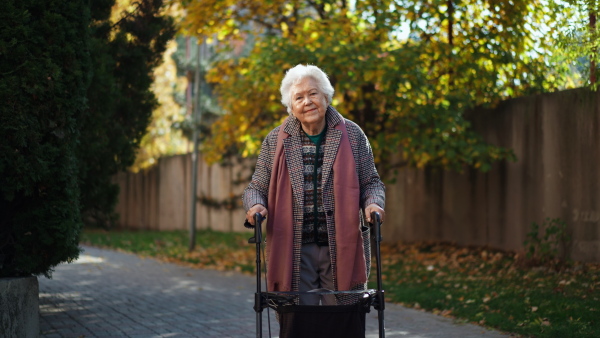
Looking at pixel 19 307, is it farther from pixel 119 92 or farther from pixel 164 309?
pixel 119 92

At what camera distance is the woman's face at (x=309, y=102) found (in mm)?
4555

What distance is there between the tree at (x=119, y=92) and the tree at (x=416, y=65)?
2.85 m

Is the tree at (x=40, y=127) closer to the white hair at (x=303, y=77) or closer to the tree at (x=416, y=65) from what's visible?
the white hair at (x=303, y=77)

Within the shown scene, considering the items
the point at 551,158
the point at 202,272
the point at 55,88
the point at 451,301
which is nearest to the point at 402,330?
the point at 451,301

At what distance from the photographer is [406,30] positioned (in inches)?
482

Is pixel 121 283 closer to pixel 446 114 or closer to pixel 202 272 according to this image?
pixel 202 272

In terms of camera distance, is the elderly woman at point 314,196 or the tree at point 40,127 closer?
the elderly woman at point 314,196

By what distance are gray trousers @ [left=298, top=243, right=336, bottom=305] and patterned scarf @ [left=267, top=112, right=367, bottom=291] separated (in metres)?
0.12

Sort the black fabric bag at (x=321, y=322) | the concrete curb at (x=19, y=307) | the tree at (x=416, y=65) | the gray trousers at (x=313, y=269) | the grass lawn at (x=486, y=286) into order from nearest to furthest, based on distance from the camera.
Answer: the black fabric bag at (x=321, y=322)
the gray trousers at (x=313, y=269)
the concrete curb at (x=19, y=307)
the grass lawn at (x=486, y=286)
the tree at (x=416, y=65)

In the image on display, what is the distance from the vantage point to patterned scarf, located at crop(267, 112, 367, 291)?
4406 mm

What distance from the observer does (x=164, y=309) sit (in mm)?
8633

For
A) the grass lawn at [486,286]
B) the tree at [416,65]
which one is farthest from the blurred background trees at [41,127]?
the tree at [416,65]

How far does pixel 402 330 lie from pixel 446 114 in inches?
196

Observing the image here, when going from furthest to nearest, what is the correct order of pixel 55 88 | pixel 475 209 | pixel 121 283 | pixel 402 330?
1. pixel 475 209
2. pixel 121 283
3. pixel 402 330
4. pixel 55 88
